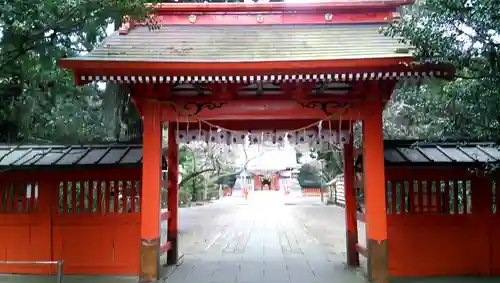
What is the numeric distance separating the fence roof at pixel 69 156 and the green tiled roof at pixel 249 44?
2.09m

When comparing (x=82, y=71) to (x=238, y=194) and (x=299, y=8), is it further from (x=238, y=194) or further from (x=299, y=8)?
(x=238, y=194)

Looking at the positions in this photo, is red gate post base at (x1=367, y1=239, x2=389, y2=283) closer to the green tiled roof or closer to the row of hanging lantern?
the row of hanging lantern

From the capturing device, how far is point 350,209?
10000 mm

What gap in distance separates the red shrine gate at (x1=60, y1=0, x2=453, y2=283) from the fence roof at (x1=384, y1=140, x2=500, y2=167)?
934 millimetres

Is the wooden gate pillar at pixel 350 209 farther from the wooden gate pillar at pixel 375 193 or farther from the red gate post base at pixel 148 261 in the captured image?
the red gate post base at pixel 148 261

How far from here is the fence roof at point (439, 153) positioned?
Result: 857cm

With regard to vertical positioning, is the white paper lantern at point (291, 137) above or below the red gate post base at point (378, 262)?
above

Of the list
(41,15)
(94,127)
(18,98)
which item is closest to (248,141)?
(41,15)

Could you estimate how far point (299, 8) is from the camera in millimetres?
10094

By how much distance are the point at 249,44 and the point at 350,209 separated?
13.7 ft

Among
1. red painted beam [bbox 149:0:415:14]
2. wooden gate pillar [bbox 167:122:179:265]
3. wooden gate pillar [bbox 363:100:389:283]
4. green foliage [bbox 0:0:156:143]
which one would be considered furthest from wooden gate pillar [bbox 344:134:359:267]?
green foliage [bbox 0:0:156:143]

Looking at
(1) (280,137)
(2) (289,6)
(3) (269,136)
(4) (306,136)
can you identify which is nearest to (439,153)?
(4) (306,136)

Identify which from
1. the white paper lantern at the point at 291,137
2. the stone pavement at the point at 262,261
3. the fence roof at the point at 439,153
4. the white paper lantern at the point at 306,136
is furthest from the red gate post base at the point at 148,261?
the fence roof at the point at 439,153

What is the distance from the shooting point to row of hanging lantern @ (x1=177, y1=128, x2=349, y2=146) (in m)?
9.13
